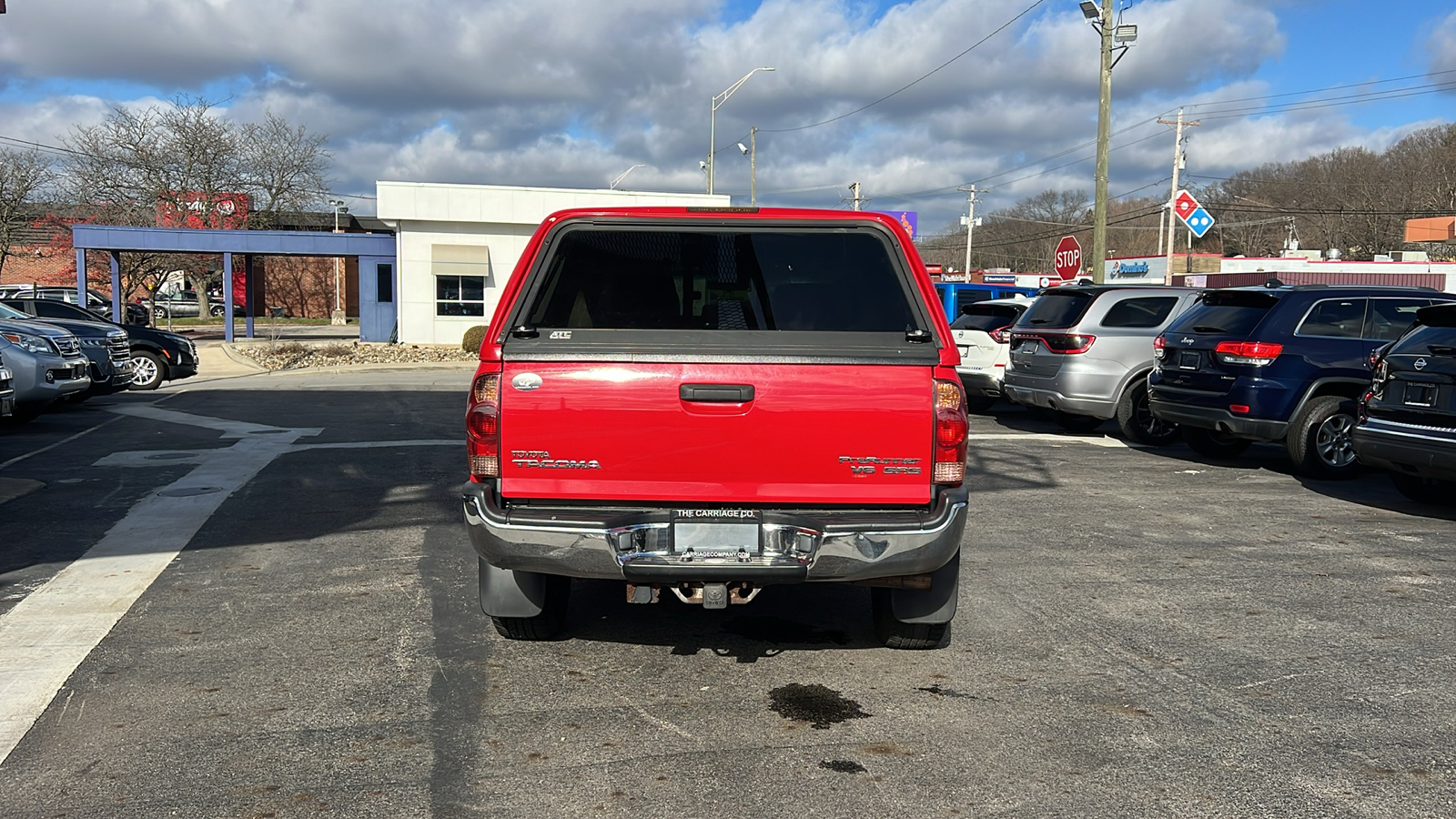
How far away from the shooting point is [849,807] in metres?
3.55

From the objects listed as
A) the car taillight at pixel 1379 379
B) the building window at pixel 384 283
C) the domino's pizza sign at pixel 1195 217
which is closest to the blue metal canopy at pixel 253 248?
the building window at pixel 384 283

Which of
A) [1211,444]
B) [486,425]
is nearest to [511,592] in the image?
[486,425]

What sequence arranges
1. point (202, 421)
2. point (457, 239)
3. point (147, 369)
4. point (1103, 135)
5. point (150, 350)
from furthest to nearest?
point (457, 239), point (1103, 135), point (150, 350), point (147, 369), point (202, 421)

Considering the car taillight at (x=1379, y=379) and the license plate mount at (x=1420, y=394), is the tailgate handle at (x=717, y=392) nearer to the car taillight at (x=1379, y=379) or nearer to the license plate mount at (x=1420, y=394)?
the license plate mount at (x=1420, y=394)

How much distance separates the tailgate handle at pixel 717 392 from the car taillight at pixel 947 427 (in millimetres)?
727

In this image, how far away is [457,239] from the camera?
34.6 meters

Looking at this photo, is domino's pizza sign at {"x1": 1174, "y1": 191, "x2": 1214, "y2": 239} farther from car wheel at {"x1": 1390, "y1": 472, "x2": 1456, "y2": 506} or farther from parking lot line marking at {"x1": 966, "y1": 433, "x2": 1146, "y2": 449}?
car wheel at {"x1": 1390, "y1": 472, "x2": 1456, "y2": 506}

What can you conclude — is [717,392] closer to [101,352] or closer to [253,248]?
[101,352]

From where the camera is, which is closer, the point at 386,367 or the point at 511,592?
the point at 511,592

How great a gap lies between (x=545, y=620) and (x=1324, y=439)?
25.5ft

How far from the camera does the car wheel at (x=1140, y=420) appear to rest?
1225 cm

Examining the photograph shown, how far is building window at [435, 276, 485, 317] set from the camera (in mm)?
34812

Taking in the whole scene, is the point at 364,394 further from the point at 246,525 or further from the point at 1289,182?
the point at 1289,182

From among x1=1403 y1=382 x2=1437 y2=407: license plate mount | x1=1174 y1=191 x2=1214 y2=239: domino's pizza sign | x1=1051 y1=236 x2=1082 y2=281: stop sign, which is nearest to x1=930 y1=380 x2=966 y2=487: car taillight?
x1=1403 y1=382 x2=1437 y2=407: license plate mount
